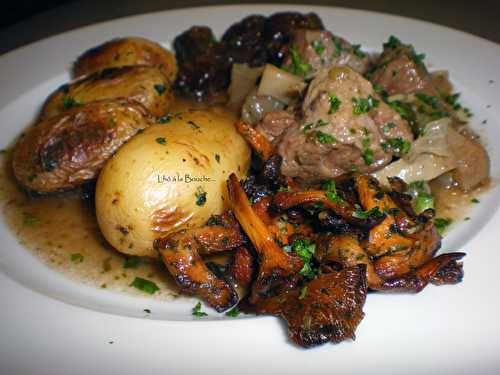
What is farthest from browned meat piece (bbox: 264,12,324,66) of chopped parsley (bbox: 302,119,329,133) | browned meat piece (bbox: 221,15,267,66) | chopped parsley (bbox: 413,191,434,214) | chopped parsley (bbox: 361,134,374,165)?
chopped parsley (bbox: 413,191,434,214)

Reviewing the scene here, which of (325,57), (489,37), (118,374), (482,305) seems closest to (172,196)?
(118,374)

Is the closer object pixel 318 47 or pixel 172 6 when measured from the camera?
pixel 318 47

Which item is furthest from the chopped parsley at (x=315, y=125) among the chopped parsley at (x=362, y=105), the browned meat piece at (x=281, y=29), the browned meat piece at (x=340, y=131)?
the browned meat piece at (x=281, y=29)

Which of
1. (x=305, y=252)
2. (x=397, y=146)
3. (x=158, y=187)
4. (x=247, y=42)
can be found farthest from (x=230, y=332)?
(x=247, y=42)

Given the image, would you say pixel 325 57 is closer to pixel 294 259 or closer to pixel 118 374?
pixel 294 259

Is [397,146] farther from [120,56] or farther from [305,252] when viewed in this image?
[120,56]

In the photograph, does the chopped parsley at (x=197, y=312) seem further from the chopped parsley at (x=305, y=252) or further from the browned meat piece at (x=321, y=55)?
the browned meat piece at (x=321, y=55)
